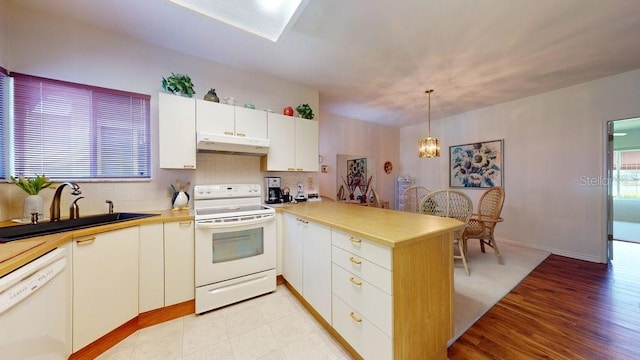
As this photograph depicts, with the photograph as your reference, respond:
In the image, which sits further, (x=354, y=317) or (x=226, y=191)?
(x=226, y=191)

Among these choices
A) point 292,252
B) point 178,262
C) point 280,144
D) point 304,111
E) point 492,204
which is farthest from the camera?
point 492,204

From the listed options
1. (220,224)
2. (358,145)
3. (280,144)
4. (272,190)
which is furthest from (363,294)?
(358,145)

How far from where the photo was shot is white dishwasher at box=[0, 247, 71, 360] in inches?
→ 35.1

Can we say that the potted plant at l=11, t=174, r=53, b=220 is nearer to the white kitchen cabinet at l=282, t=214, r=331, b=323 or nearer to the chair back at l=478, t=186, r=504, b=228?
the white kitchen cabinet at l=282, t=214, r=331, b=323

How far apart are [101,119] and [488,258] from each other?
16.4 feet

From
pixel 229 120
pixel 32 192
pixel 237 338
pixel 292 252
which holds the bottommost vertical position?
pixel 237 338

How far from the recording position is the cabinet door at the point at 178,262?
181 centimetres

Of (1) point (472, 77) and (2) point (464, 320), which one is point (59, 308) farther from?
(1) point (472, 77)

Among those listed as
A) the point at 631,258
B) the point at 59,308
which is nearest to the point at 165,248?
the point at 59,308

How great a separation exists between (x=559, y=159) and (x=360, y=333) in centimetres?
426

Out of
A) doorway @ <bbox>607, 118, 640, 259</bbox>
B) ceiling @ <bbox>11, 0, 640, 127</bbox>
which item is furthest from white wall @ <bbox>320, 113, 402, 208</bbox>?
doorway @ <bbox>607, 118, 640, 259</bbox>

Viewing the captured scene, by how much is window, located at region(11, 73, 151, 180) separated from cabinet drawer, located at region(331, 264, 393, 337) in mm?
2171

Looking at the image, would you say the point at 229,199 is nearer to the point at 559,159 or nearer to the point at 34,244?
the point at 34,244

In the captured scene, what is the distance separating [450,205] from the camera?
281cm
